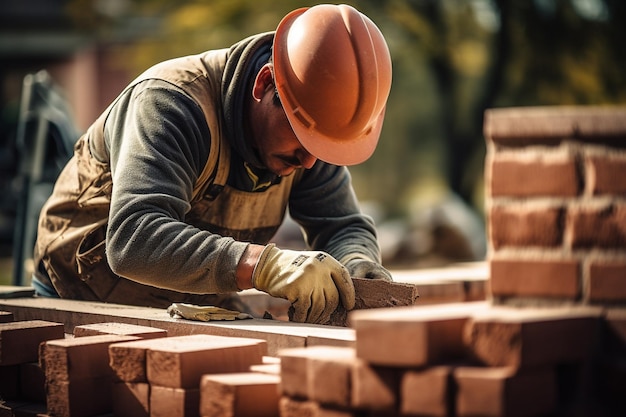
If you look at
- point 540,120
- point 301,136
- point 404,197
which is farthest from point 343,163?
point 404,197

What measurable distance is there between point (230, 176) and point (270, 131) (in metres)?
0.31

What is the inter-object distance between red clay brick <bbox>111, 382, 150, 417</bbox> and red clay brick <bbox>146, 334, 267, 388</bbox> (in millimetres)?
52

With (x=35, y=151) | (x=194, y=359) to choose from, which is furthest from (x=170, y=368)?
(x=35, y=151)

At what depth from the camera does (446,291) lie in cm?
525

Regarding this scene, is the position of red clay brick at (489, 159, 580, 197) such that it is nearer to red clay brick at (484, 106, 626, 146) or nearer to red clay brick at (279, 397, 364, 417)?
red clay brick at (484, 106, 626, 146)

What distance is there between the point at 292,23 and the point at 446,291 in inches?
80.1

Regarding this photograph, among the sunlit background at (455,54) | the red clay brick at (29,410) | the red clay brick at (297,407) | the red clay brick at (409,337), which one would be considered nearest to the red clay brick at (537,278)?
the red clay brick at (409,337)

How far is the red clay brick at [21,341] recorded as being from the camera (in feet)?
9.90

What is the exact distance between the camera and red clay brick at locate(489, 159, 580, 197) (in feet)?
7.12

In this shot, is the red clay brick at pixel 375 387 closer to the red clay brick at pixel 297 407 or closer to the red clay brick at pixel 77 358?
the red clay brick at pixel 297 407

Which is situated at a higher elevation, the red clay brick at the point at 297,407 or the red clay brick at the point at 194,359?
the red clay brick at the point at 194,359

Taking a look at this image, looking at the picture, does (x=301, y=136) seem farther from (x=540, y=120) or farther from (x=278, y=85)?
(x=540, y=120)

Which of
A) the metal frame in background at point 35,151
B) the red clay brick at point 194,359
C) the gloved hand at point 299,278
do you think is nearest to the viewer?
the red clay brick at point 194,359

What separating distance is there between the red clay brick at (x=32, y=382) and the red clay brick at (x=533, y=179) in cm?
157
